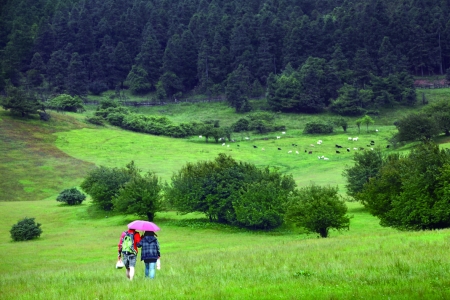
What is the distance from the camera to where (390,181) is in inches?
1732

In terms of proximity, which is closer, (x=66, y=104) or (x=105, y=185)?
(x=105, y=185)

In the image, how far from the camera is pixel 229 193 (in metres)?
55.4

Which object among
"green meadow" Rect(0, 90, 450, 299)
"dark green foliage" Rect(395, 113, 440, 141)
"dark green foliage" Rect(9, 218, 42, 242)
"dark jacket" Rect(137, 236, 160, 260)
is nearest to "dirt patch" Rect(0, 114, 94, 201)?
"green meadow" Rect(0, 90, 450, 299)

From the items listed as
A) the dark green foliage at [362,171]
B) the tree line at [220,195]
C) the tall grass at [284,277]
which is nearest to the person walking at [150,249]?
the tall grass at [284,277]

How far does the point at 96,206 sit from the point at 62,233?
13889 millimetres

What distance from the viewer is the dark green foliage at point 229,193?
2036 inches

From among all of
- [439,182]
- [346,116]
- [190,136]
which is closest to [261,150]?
[190,136]

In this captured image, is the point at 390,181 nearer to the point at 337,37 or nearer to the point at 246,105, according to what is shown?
the point at 246,105

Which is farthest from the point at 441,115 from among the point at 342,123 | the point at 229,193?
the point at 229,193

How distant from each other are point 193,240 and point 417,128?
59.3 m

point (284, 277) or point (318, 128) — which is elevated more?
point (318, 128)

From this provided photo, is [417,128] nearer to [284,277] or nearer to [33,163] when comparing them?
[33,163]

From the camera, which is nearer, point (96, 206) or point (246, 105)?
point (96, 206)

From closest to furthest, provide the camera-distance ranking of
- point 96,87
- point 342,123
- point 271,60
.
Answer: point 342,123
point 271,60
point 96,87
